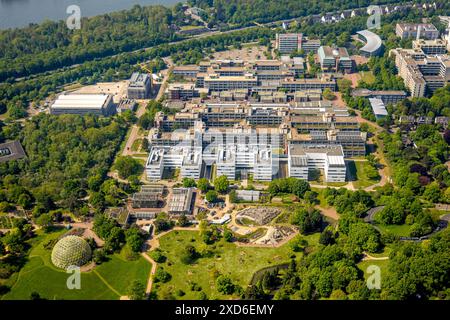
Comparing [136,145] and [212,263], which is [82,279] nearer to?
[212,263]

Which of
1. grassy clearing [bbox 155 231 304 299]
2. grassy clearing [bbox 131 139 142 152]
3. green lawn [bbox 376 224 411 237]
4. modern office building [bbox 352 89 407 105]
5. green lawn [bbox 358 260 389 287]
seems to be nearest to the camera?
green lawn [bbox 358 260 389 287]

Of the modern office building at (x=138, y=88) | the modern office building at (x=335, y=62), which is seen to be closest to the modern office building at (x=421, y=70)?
the modern office building at (x=335, y=62)

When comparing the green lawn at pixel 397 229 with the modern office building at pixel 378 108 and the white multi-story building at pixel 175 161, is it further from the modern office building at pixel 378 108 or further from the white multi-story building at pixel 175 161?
the modern office building at pixel 378 108

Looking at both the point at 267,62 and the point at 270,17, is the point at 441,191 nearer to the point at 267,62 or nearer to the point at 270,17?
the point at 267,62

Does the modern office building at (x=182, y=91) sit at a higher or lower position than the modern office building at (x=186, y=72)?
lower

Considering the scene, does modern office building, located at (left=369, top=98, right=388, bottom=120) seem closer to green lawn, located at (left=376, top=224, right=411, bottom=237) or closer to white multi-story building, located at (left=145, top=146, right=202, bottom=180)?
green lawn, located at (left=376, top=224, right=411, bottom=237)

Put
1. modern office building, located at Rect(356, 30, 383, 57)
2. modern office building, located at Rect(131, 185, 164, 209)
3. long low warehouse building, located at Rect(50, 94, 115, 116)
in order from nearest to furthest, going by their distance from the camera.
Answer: modern office building, located at Rect(131, 185, 164, 209) < long low warehouse building, located at Rect(50, 94, 115, 116) < modern office building, located at Rect(356, 30, 383, 57)

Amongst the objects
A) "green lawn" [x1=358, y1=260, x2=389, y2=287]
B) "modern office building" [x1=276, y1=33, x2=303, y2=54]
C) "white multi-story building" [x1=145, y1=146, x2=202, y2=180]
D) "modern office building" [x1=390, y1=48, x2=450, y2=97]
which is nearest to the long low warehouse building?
"white multi-story building" [x1=145, y1=146, x2=202, y2=180]
